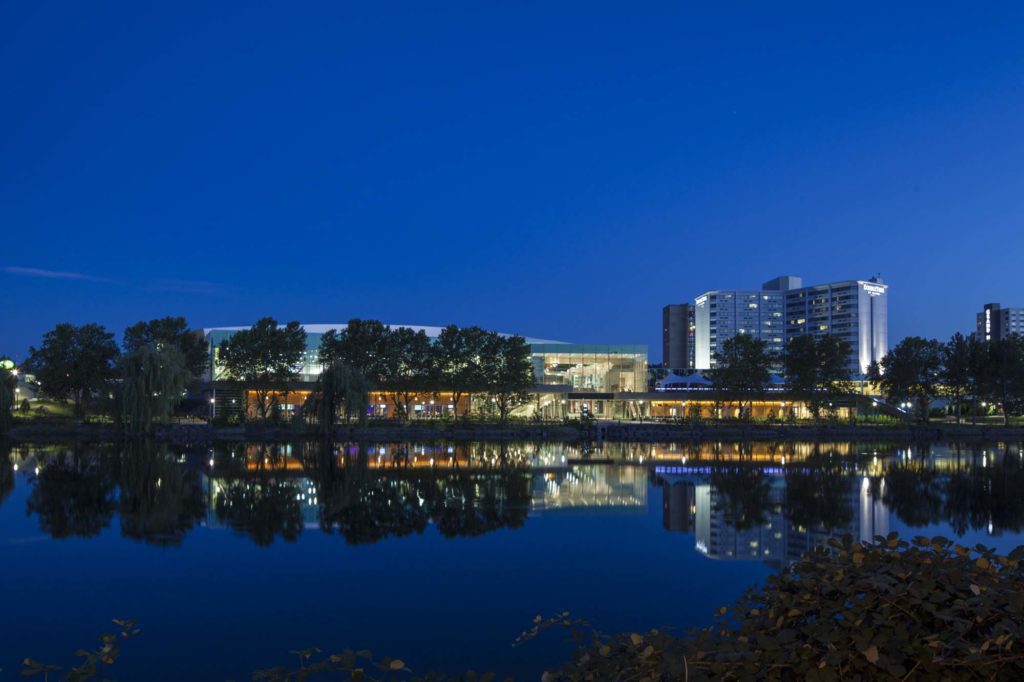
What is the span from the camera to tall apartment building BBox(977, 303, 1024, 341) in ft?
608

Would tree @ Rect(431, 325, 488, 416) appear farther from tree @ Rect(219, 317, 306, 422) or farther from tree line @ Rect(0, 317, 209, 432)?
tree line @ Rect(0, 317, 209, 432)

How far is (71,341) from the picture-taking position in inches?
1966

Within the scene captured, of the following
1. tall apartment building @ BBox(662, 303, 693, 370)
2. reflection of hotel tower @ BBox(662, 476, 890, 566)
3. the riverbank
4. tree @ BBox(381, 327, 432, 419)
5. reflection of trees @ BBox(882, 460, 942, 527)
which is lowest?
the riverbank

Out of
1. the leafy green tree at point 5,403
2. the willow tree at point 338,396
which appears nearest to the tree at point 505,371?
the willow tree at point 338,396

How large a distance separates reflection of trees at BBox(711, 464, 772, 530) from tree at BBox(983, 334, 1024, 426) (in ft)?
149

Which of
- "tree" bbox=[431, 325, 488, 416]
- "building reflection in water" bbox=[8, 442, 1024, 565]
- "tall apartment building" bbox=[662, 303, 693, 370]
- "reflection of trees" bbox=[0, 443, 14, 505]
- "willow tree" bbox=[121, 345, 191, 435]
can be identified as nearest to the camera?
"building reflection in water" bbox=[8, 442, 1024, 565]

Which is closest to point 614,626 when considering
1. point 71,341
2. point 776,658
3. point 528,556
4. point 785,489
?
point 528,556

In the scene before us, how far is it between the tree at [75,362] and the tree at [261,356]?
25.1ft

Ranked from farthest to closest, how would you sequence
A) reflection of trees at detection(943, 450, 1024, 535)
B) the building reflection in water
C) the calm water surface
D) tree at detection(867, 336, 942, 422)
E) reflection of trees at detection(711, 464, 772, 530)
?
tree at detection(867, 336, 942, 422) → reflection of trees at detection(711, 464, 772, 530) → reflection of trees at detection(943, 450, 1024, 535) → the building reflection in water → the calm water surface

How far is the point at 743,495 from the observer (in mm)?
18547

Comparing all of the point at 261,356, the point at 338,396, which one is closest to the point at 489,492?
the point at 338,396

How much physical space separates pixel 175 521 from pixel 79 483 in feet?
24.7

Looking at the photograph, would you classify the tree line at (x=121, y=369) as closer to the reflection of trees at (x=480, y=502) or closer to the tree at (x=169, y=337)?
the tree at (x=169, y=337)

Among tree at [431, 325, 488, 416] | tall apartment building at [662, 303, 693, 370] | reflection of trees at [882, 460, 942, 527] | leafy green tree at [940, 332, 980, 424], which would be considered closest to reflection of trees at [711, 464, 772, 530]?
reflection of trees at [882, 460, 942, 527]
